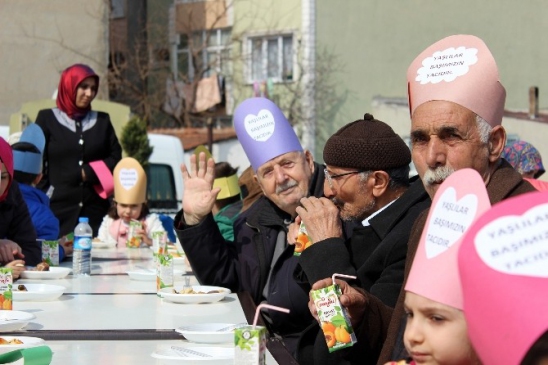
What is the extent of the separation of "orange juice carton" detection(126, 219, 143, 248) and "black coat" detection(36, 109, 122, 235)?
2.51ft

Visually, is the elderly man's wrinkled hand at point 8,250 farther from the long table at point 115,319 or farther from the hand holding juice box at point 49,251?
the hand holding juice box at point 49,251

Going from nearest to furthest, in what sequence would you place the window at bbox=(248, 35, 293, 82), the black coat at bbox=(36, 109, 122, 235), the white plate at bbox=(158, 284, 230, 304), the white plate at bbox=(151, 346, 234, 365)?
the white plate at bbox=(151, 346, 234, 365) < the white plate at bbox=(158, 284, 230, 304) < the black coat at bbox=(36, 109, 122, 235) < the window at bbox=(248, 35, 293, 82)

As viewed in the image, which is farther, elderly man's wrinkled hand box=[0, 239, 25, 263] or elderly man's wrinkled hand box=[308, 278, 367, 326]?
A: elderly man's wrinkled hand box=[0, 239, 25, 263]

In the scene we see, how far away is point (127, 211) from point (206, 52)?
24094mm

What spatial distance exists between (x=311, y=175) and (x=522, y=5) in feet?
82.4

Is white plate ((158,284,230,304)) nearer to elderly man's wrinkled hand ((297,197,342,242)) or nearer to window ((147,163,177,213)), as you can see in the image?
elderly man's wrinkled hand ((297,197,342,242))

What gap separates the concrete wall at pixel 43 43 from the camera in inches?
935

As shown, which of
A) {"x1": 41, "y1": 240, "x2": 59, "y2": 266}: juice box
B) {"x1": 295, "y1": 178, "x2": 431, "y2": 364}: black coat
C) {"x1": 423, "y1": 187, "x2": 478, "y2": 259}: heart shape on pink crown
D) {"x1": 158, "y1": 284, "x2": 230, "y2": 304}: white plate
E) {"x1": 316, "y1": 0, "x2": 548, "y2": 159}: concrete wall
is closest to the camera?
{"x1": 423, "y1": 187, "x2": 478, "y2": 259}: heart shape on pink crown

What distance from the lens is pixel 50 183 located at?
9133mm

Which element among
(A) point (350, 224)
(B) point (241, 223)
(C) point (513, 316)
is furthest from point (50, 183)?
(C) point (513, 316)

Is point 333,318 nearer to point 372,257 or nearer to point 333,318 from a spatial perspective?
point 333,318

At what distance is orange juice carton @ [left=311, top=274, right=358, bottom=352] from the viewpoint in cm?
336

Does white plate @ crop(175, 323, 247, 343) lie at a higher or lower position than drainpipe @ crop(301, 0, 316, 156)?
lower

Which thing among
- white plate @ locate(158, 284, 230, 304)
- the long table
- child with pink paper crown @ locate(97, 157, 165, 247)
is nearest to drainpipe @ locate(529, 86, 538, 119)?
child with pink paper crown @ locate(97, 157, 165, 247)
